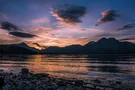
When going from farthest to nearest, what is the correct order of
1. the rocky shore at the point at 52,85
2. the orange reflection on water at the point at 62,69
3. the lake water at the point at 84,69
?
1. the orange reflection on water at the point at 62,69
2. the lake water at the point at 84,69
3. the rocky shore at the point at 52,85

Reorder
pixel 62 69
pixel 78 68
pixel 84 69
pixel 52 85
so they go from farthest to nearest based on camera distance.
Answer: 1. pixel 78 68
2. pixel 62 69
3. pixel 84 69
4. pixel 52 85

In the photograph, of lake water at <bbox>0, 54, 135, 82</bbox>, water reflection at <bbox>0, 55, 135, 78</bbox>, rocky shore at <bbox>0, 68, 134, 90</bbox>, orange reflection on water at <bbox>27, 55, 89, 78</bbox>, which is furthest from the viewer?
water reflection at <bbox>0, 55, 135, 78</bbox>

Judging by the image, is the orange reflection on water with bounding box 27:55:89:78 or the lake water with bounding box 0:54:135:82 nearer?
the lake water with bounding box 0:54:135:82

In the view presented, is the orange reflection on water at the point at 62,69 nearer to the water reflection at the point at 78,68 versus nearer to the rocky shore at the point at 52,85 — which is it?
the water reflection at the point at 78,68

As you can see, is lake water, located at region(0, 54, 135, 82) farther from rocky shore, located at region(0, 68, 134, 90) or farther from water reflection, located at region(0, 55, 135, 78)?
rocky shore, located at region(0, 68, 134, 90)

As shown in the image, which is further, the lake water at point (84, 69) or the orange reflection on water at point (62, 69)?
the orange reflection on water at point (62, 69)

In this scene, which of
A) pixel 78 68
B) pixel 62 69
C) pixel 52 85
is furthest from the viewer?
pixel 78 68

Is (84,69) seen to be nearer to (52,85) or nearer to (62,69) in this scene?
(62,69)

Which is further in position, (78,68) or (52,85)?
(78,68)

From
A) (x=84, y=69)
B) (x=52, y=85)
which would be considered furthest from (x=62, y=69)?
(x=52, y=85)

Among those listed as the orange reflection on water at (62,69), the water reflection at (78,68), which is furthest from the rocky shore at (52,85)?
the orange reflection on water at (62,69)

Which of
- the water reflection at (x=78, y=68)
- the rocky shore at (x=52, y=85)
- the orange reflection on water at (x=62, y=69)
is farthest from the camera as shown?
the water reflection at (x=78, y=68)

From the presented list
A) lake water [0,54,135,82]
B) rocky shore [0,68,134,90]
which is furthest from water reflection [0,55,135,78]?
rocky shore [0,68,134,90]

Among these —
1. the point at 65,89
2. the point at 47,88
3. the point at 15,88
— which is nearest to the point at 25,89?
the point at 15,88
